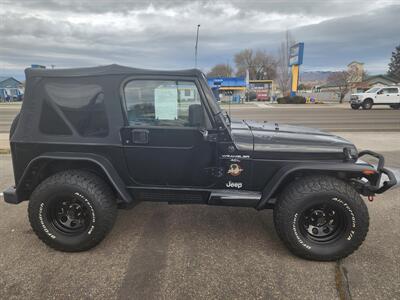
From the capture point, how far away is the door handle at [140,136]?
2998 mm

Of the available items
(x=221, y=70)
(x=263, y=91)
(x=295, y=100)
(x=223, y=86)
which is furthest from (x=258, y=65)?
(x=223, y=86)

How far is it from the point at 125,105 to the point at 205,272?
1747 millimetres

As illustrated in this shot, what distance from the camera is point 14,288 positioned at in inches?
99.5

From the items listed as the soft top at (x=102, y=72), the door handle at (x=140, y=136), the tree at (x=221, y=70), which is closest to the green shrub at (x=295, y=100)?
the soft top at (x=102, y=72)

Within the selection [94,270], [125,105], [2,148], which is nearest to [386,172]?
[125,105]

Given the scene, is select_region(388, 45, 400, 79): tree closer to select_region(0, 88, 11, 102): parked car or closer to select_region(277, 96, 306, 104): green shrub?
select_region(277, 96, 306, 104): green shrub

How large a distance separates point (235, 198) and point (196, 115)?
0.91m

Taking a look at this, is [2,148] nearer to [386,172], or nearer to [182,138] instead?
[182,138]

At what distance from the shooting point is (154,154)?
3.05 meters

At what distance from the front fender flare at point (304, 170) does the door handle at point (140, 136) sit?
129 centimetres

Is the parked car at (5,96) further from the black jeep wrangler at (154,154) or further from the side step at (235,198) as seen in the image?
the side step at (235,198)

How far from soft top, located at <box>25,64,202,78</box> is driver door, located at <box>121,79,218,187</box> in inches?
3.2

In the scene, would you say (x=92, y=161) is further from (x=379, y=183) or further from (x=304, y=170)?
(x=379, y=183)

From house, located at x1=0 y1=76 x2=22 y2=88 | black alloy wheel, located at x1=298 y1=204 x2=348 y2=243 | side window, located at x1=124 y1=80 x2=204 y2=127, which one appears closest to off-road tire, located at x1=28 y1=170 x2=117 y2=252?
side window, located at x1=124 y1=80 x2=204 y2=127
